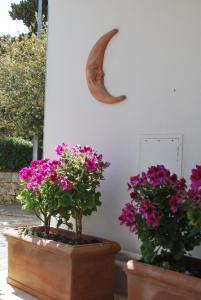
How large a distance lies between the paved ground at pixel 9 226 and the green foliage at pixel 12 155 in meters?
1.26

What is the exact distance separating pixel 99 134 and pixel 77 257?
151 centimetres

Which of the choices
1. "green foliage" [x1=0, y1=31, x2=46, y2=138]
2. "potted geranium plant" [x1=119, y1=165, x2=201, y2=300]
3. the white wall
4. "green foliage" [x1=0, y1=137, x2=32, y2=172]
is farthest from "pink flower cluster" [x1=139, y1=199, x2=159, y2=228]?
"green foliage" [x1=0, y1=137, x2=32, y2=172]

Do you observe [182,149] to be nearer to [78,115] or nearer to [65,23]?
[78,115]

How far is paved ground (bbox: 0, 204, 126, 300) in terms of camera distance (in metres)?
4.57

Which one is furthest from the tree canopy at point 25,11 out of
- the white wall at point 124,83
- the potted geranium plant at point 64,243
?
the potted geranium plant at point 64,243

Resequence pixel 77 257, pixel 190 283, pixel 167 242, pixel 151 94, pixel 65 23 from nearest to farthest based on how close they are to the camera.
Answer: pixel 190 283 < pixel 167 242 < pixel 77 257 < pixel 151 94 < pixel 65 23

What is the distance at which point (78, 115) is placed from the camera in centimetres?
536

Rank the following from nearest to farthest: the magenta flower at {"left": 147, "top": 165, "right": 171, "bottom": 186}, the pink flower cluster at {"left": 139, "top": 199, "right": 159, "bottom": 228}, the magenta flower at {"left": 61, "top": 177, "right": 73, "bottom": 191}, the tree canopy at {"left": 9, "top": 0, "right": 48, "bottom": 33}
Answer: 1. the pink flower cluster at {"left": 139, "top": 199, "right": 159, "bottom": 228}
2. the magenta flower at {"left": 147, "top": 165, "right": 171, "bottom": 186}
3. the magenta flower at {"left": 61, "top": 177, "right": 73, "bottom": 191}
4. the tree canopy at {"left": 9, "top": 0, "right": 48, "bottom": 33}

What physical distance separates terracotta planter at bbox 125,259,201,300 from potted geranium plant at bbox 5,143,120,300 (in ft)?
2.39

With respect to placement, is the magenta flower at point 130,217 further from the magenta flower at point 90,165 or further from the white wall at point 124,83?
the magenta flower at point 90,165

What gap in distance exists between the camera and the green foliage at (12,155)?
13453 millimetres

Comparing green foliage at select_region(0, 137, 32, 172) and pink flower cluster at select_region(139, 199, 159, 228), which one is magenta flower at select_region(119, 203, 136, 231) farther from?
green foliage at select_region(0, 137, 32, 172)

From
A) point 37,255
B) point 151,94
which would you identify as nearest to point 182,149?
point 151,94

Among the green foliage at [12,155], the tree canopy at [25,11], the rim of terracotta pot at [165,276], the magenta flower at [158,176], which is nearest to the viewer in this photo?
the rim of terracotta pot at [165,276]
